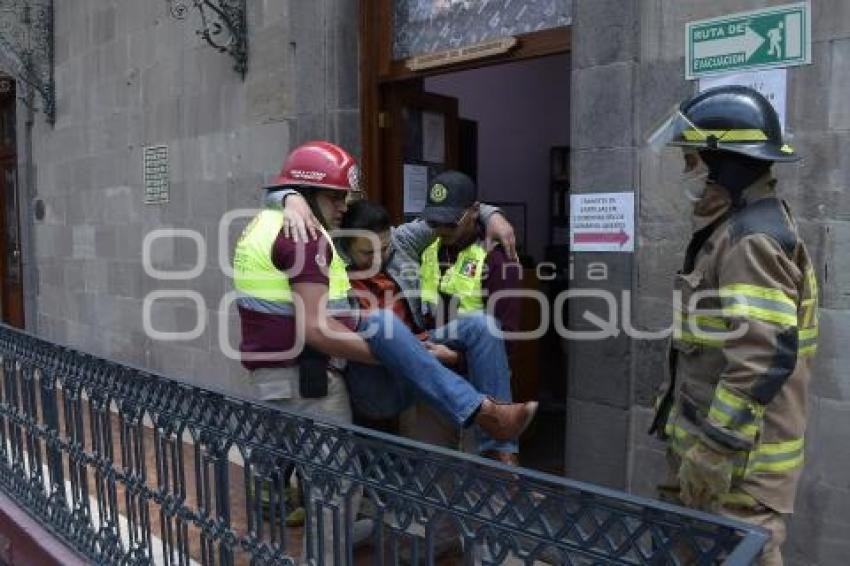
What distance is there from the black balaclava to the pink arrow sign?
1384 millimetres

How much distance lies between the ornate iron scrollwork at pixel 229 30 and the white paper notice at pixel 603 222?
2978mm

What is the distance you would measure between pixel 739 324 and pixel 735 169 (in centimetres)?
45

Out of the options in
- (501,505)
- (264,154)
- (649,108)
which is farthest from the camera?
(264,154)

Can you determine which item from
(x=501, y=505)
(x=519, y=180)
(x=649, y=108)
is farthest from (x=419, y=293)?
(x=519, y=180)

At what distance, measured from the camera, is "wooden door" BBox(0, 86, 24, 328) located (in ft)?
32.1

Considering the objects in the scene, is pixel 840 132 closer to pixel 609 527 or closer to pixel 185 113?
pixel 609 527

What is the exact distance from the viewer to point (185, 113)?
6.31 meters

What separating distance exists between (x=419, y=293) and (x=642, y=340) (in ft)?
3.42

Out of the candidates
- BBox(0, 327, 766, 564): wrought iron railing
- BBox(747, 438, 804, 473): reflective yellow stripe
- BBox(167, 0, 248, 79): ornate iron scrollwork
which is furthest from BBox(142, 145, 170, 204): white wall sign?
BBox(747, 438, 804, 473): reflective yellow stripe

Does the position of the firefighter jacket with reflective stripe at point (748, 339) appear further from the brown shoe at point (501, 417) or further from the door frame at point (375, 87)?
the door frame at point (375, 87)

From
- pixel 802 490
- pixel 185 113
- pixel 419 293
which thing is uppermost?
pixel 185 113

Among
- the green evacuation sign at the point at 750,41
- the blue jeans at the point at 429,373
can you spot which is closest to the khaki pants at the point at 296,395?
the blue jeans at the point at 429,373

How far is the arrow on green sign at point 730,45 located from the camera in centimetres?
316

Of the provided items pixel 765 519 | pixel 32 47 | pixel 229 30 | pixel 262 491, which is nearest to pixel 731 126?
pixel 765 519
